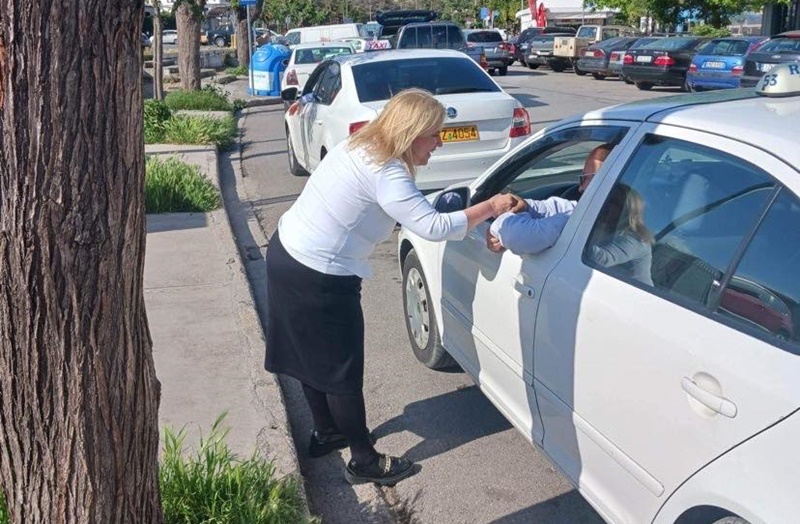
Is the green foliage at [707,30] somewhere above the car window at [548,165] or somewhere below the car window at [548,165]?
above

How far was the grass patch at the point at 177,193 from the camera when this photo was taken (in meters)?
9.29

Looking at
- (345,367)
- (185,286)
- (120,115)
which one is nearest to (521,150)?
(345,367)

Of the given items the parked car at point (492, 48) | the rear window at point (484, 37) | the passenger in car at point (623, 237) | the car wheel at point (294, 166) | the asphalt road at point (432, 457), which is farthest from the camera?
the rear window at point (484, 37)

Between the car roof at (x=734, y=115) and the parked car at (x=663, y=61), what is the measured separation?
2198 cm

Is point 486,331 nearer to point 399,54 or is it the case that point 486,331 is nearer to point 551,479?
point 551,479

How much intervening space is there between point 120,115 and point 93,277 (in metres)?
0.41

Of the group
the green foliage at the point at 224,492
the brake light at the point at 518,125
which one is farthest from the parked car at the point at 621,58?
the green foliage at the point at 224,492

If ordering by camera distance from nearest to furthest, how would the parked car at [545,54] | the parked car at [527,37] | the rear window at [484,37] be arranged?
the rear window at [484,37]
the parked car at [545,54]
the parked car at [527,37]

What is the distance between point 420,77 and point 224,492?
5.98 meters

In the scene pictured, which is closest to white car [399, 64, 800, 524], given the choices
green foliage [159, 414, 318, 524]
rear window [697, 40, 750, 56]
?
green foliage [159, 414, 318, 524]

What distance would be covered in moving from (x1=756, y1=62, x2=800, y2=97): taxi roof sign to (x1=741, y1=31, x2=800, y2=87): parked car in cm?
1513

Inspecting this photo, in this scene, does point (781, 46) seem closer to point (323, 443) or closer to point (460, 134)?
point (460, 134)

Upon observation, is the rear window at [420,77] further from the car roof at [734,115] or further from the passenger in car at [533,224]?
the car roof at [734,115]

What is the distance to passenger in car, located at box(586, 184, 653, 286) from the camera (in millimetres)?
3010
